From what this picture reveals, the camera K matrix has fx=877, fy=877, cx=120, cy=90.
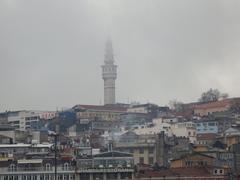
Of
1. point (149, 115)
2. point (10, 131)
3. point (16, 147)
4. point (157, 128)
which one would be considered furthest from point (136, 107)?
point (16, 147)

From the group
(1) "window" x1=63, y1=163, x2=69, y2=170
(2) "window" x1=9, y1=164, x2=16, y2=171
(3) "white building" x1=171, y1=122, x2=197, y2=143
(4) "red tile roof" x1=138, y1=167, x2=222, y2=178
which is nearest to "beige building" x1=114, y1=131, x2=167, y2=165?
(3) "white building" x1=171, y1=122, x2=197, y2=143

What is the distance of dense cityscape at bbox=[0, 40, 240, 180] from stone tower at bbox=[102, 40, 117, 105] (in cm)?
15

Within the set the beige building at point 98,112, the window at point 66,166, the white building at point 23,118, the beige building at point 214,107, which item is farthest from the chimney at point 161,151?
the white building at point 23,118

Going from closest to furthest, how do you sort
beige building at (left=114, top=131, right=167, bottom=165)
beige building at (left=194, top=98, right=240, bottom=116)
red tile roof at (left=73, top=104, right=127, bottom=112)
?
beige building at (left=114, top=131, right=167, bottom=165) → beige building at (left=194, top=98, right=240, bottom=116) → red tile roof at (left=73, top=104, right=127, bottom=112)

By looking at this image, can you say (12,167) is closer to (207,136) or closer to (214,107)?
(207,136)

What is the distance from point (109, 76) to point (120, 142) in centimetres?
8564

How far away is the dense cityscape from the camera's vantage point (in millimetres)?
67938

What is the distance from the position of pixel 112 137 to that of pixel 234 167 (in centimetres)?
3073

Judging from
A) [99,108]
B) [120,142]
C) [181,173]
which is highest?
[99,108]

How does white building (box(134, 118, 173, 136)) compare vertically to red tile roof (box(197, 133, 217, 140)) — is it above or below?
above

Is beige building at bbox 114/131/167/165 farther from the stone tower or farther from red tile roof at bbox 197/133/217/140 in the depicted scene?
the stone tower

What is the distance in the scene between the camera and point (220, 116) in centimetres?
12375

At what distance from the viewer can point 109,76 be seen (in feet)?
617

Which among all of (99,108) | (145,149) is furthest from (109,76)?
(145,149)
